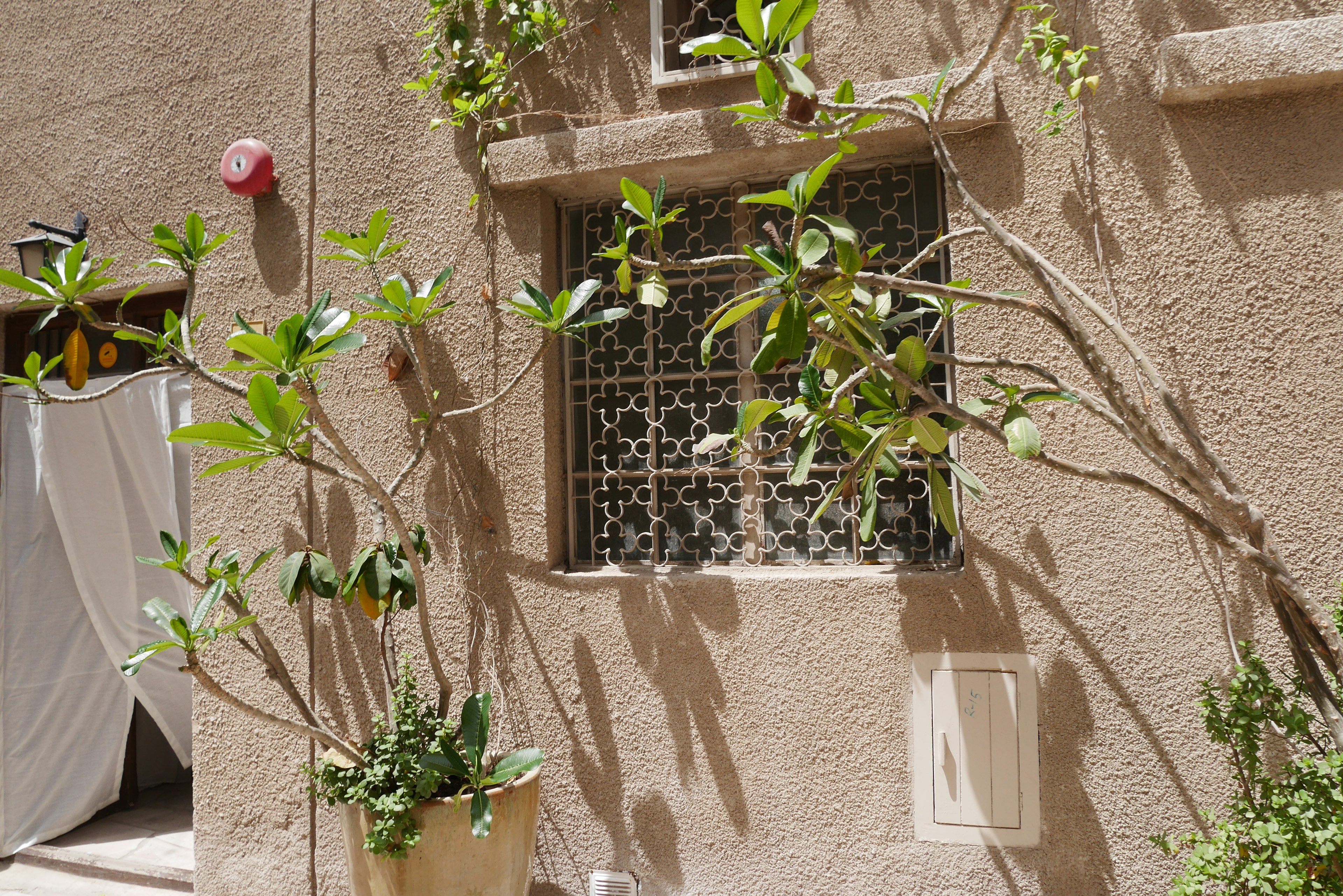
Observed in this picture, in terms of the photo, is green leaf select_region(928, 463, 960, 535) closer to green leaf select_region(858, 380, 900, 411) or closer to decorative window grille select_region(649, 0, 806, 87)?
green leaf select_region(858, 380, 900, 411)

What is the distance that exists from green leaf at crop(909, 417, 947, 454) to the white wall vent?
6.26 ft

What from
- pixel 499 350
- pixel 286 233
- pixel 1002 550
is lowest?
pixel 1002 550

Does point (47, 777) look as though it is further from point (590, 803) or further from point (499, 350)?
point (499, 350)

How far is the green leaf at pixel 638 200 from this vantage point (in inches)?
83.8

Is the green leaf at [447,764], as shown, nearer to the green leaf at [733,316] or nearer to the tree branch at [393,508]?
the tree branch at [393,508]

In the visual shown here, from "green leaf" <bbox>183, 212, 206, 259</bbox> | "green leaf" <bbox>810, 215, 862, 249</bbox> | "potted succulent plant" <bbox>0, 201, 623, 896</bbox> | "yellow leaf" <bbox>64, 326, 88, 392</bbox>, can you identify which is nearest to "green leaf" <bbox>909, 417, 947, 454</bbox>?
A: "green leaf" <bbox>810, 215, 862, 249</bbox>

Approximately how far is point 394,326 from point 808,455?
1.87 m

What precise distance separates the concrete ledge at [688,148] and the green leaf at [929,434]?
1293 mm

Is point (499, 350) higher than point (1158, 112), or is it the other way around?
point (1158, 112)

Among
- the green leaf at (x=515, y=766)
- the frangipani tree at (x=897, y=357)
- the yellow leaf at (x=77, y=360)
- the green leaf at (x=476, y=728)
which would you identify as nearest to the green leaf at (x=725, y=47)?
the frangipani tree at (x=897, y=357)

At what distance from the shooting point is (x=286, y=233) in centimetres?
338

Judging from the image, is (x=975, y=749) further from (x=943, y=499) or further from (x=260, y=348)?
(x=260, y=348)

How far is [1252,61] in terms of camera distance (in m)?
2.38

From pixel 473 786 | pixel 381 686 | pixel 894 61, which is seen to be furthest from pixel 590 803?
pixel 894 61
